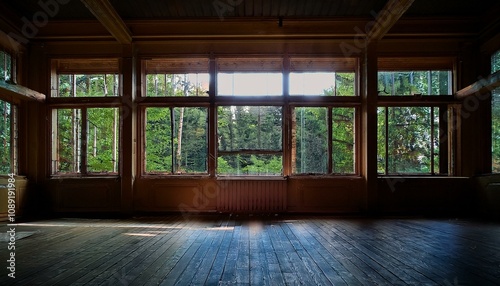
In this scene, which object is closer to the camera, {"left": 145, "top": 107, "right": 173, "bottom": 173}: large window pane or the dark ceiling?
the dark ceiling

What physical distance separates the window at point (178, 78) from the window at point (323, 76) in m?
1.95

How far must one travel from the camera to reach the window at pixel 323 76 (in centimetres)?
836

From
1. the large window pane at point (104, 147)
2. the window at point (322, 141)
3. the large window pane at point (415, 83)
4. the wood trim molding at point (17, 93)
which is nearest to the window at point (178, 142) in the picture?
the large window pane at point (104, 147)

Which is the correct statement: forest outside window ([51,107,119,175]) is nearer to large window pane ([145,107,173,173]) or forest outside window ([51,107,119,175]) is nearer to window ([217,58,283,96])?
large window pane ([145,107,173,173])

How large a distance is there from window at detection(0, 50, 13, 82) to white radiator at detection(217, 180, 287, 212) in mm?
4774

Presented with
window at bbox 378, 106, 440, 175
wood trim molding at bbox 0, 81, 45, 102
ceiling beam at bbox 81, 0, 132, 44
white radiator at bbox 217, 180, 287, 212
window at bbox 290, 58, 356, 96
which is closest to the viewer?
ceiling beam at bbox 81, 0, 132, 44

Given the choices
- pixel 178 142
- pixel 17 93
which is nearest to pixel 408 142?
pixel 178 142

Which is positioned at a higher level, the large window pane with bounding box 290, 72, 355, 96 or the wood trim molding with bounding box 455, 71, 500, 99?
the large window pane with bounding box 290, 72, 355, 96

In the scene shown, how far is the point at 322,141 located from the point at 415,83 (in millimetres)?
2358

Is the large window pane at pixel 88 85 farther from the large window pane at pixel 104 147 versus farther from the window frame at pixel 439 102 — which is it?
the window frame at pixel 439 102

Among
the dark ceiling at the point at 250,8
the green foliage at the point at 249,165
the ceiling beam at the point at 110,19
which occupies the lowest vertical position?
the green foliage at the point at 249,165

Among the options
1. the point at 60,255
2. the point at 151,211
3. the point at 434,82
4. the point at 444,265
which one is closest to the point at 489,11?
the point at 434,82

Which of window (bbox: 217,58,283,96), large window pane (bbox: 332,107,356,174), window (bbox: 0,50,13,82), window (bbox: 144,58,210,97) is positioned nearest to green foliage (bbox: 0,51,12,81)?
window (bbox: 0,50,13,82)

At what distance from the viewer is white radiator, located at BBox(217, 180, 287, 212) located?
812 centimetres
